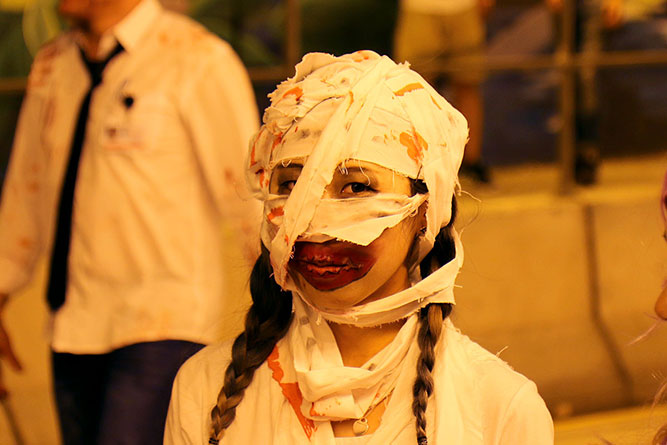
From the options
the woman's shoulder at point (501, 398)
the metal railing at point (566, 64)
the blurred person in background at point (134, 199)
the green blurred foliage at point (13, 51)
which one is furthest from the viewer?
the metal railing at point (566, 64)

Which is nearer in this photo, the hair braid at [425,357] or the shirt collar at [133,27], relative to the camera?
the hair braid at [425,357]

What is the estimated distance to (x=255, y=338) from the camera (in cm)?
177

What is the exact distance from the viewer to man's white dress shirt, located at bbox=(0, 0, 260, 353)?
2.47 m

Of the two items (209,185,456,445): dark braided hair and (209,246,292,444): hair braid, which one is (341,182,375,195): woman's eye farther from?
(209,246,292,444): hair braid

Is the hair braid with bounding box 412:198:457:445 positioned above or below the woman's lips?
below

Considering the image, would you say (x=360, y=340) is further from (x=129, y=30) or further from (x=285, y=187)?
(x=129, y=30)

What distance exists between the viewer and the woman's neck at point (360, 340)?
171 centimetres

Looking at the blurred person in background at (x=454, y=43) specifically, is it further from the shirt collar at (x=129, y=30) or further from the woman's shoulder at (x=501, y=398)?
the woman's shoulder at (x=501, y=398)

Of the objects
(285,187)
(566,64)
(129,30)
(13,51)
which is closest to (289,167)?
(285,187)

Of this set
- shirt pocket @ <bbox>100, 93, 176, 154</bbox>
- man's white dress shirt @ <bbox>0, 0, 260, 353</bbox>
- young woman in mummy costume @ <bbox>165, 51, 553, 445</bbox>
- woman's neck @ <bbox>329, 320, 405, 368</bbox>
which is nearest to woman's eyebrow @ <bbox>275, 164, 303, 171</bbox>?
young woman in mummy costume @ <bbox>165, 51, 553, 445</bbox>

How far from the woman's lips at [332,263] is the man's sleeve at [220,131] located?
2.74 ft

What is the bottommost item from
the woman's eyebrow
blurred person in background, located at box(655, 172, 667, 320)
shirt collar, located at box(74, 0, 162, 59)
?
blurred person in background, located at box(655, 172, 667, 320)

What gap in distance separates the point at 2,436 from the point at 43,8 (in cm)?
156

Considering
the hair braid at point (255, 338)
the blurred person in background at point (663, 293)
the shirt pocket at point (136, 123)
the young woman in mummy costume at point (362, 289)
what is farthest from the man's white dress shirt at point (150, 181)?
the blurred person in background at point (663, 293)
